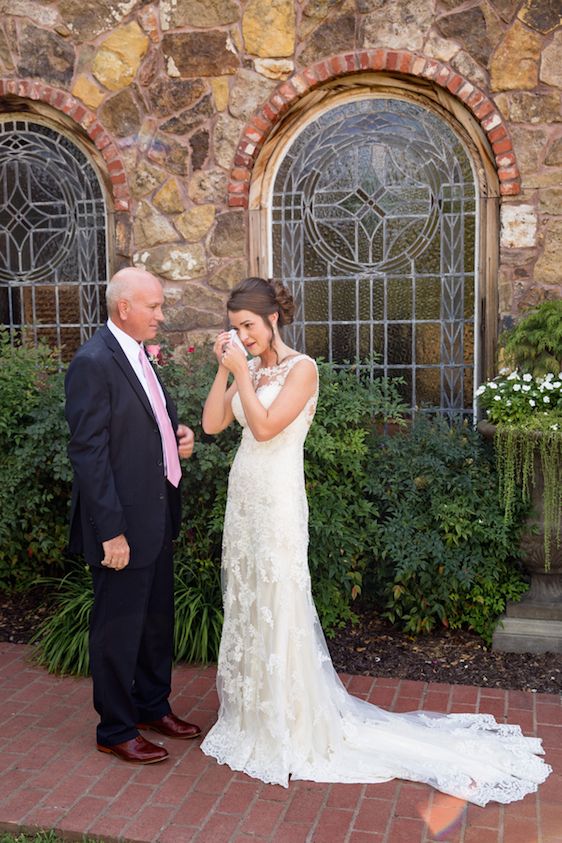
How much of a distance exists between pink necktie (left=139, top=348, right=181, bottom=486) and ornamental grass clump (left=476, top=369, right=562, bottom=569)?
74.2 inches

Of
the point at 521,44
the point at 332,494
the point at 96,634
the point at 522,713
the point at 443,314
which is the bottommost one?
the point at 522,713

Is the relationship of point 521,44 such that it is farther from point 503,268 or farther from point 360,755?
point 360,755

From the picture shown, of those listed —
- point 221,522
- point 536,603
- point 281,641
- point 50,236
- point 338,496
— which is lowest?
point 536,603

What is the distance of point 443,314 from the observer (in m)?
5.95

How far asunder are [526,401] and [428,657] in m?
1.51

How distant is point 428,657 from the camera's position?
4.84m

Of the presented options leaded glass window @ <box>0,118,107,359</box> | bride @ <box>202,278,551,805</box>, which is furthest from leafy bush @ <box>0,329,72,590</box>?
bride @ <box>202,278,551,805</box>

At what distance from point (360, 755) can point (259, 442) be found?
134 cm

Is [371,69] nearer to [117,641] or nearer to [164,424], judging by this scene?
[164,424]

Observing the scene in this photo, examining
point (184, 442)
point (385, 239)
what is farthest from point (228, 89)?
point (184, 442)

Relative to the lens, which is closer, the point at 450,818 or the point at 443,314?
the point at 450,818

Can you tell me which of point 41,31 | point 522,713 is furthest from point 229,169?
point 522,713

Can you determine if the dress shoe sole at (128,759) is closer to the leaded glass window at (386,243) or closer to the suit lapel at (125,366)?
the suit lapel at (125,366)

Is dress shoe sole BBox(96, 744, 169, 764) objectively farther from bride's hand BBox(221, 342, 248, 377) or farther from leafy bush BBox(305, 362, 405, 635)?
bride's hand BBox(221, 342, 248, 377)
